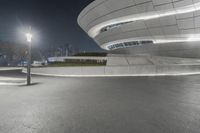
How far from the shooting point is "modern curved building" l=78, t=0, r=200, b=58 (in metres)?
20.0

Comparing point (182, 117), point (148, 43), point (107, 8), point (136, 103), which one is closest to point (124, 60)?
point (148, 43)

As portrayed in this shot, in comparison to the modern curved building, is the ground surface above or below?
below

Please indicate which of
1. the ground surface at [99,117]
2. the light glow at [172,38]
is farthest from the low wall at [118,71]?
the ground surface at [99,117]

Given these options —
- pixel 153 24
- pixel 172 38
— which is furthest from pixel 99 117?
pixel 172 38

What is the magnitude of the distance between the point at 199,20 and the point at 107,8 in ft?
48.1

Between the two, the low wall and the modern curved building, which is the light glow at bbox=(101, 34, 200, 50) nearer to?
the modern curved building

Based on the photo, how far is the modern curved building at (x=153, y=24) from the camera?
65.8 feet

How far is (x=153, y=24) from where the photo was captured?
23.0m

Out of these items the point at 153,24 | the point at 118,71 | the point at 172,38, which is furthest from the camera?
the point at 172,38

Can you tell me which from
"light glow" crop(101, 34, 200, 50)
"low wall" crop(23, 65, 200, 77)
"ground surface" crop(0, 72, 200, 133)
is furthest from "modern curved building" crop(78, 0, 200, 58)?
"ground surface" crop(0, 72, 200, 133)

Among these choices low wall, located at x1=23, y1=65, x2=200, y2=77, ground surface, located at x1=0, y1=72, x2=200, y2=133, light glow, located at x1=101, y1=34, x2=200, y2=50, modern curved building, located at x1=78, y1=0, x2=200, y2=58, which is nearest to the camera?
ground surface, located at x1=0, y1=72, x2=200, y2=133

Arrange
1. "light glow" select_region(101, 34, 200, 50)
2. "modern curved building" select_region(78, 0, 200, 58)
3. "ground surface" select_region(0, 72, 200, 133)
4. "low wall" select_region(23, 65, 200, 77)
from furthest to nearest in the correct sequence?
"light glow" select_region(101, 34, 200, 50) → "modern curved building" select_region(78, 0, 200, 58) → "low wall" select_region(23, 65, 200, 77) → "ground surface" select_region(0, 72, 200, 133)

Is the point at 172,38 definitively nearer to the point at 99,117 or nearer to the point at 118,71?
the point at 118,71

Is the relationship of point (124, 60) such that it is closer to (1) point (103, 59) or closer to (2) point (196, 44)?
(1) point (103, 59)
